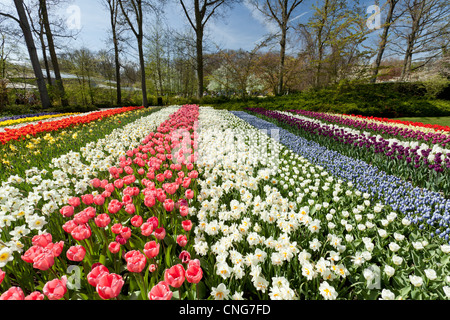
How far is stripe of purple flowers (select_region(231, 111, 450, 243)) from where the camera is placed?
2.13 meters

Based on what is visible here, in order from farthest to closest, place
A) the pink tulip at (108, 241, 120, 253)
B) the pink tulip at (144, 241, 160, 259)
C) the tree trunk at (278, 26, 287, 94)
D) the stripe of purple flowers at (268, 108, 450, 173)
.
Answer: the tree trunk at (278, 26, 287, 94)
the stripe of purple flowers at (268, 108, 450, 173)
the pink tulip at (108, 241, 120, 253)
the pink tulip at (144, 241, 160, 259)

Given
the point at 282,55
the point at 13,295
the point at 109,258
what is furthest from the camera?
the point at 282,55

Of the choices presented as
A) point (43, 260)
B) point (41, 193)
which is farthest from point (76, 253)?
point (41, 193)

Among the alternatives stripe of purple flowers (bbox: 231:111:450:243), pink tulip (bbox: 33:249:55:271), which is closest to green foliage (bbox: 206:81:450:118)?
stripe of purple flowers (bbox: 231:111:450:243)

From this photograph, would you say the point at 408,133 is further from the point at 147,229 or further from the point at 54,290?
the point at 54,290

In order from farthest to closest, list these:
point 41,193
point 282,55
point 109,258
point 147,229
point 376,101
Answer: point 282,55, point 376,101, point 41,193, point 109,258, point 147,229

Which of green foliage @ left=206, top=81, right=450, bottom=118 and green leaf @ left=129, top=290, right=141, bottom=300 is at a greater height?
green foliage @ left=206, top=81, right=450, bottom=118

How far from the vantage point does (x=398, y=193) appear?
8.78 feet

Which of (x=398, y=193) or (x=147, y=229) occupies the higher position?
(x=147, y=229)

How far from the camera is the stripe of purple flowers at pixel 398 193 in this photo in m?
2.13

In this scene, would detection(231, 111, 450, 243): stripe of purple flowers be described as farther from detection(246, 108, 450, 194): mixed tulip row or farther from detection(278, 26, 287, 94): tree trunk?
detection(278, 26, 287, 94): tree trunk

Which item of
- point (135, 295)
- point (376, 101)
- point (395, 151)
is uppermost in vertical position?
point (376, 101)

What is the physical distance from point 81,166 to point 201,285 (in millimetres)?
2498
